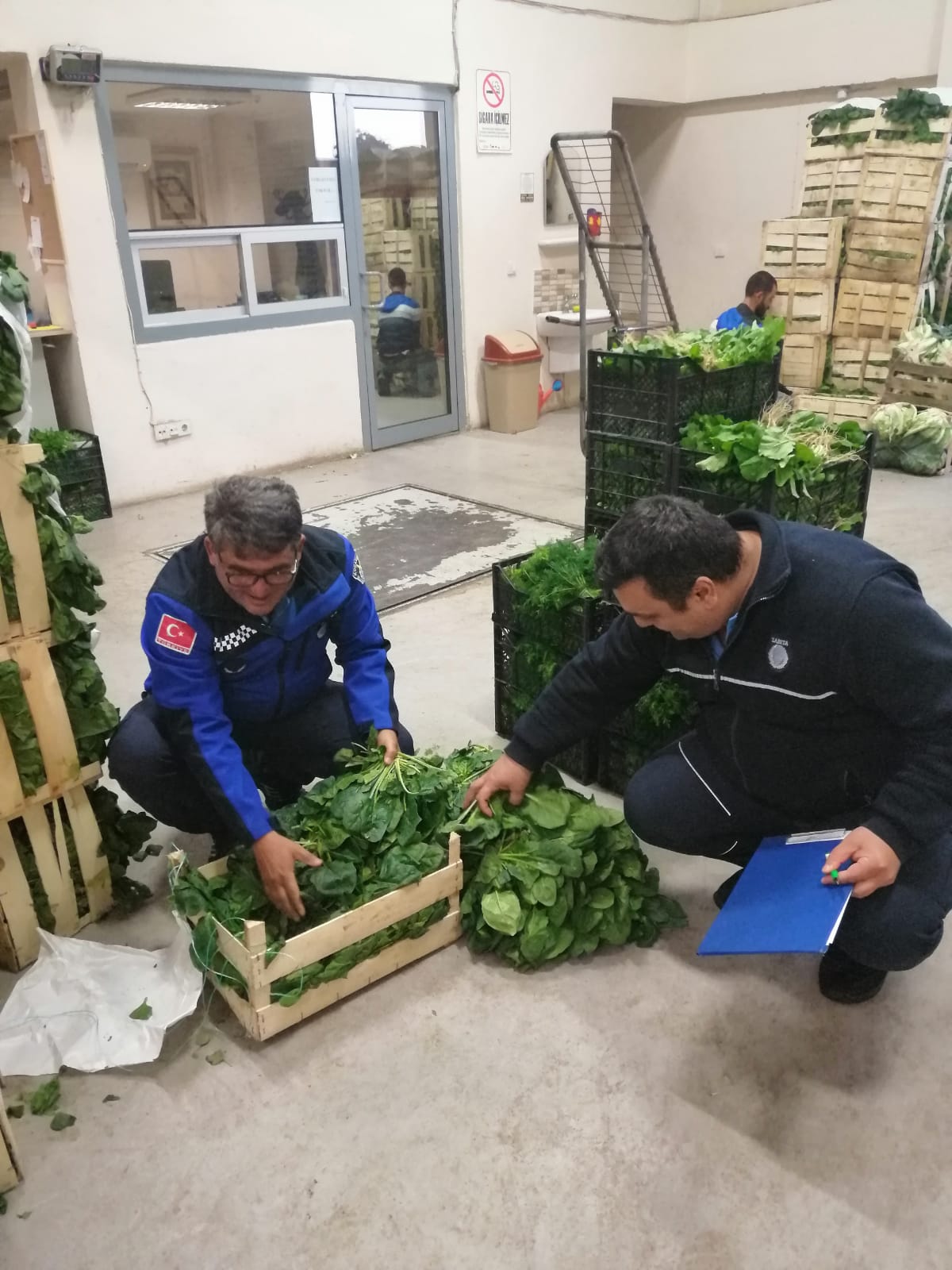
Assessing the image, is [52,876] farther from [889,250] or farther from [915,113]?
[915,113]

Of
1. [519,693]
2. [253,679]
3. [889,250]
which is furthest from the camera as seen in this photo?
[889,250]

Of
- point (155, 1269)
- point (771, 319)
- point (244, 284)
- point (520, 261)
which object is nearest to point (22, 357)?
point (155, 1269)

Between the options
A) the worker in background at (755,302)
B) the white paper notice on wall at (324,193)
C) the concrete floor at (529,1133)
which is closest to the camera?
the concrete floor at (529,1133)

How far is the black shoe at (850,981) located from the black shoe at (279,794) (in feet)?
4.53

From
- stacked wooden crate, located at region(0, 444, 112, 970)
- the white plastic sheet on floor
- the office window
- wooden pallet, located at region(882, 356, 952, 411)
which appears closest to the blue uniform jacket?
stacked wooden crate, located at region(0, 444, 112, 970)

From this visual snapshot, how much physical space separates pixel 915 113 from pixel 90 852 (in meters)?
6.92

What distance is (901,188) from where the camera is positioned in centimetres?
658

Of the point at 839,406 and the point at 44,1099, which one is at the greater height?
the point at 839,406

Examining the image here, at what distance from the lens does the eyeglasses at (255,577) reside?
77.7 inches

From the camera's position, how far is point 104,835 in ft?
7.91

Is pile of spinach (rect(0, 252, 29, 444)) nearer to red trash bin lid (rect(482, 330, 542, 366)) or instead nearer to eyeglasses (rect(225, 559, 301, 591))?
eyeglasses (rect(225, 559, 301, 591))

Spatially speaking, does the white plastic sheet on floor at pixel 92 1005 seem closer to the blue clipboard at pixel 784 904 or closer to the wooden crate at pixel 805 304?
the blue clipboard at pixel 784 904

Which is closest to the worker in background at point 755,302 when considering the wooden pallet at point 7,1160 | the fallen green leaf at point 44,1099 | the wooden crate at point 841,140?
the wooden crate at point 841,140

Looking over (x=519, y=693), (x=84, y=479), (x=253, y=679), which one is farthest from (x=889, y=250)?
(x=253, y=679)
